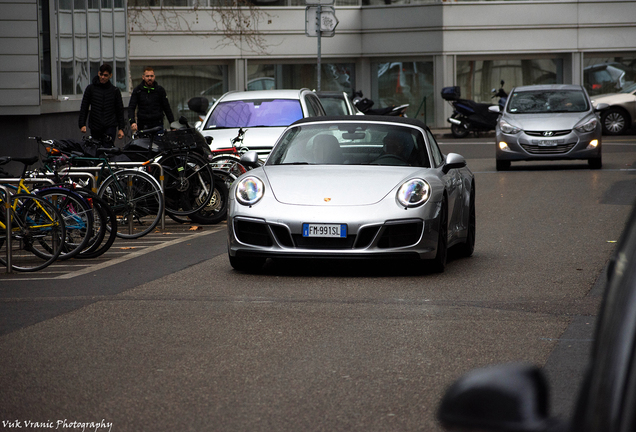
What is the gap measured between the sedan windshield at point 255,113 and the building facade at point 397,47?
71.9ft

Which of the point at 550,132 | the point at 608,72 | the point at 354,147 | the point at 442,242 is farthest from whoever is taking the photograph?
the point at 608,72

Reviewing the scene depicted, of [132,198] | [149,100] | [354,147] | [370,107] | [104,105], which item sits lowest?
[132,198]

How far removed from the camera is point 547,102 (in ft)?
69.1

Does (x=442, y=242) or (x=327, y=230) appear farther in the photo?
(x=442, y=242)

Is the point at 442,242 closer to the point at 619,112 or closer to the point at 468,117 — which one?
the point at 468,117

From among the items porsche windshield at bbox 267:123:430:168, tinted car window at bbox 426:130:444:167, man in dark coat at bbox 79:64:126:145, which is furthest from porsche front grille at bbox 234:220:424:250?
man in dark coat at bbox 79:64:126:145

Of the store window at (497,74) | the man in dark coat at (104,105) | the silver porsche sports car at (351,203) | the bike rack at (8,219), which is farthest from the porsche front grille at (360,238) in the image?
the store window at (497,74)

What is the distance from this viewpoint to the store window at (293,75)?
129 feet

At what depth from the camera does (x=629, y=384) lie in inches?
59.3

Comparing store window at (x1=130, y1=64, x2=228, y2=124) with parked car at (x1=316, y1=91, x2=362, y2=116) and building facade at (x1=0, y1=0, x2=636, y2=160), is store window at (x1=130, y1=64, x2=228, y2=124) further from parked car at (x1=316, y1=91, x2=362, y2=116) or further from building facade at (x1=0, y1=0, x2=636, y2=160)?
parked car at (x1=316, y1=91, x2=362, y2=116)

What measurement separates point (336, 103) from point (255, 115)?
5.23 meters

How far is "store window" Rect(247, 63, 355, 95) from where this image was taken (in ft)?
129

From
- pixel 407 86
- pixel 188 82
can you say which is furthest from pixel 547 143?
pixel 188 82

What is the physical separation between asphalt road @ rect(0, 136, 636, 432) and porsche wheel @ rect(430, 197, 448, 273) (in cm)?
15
